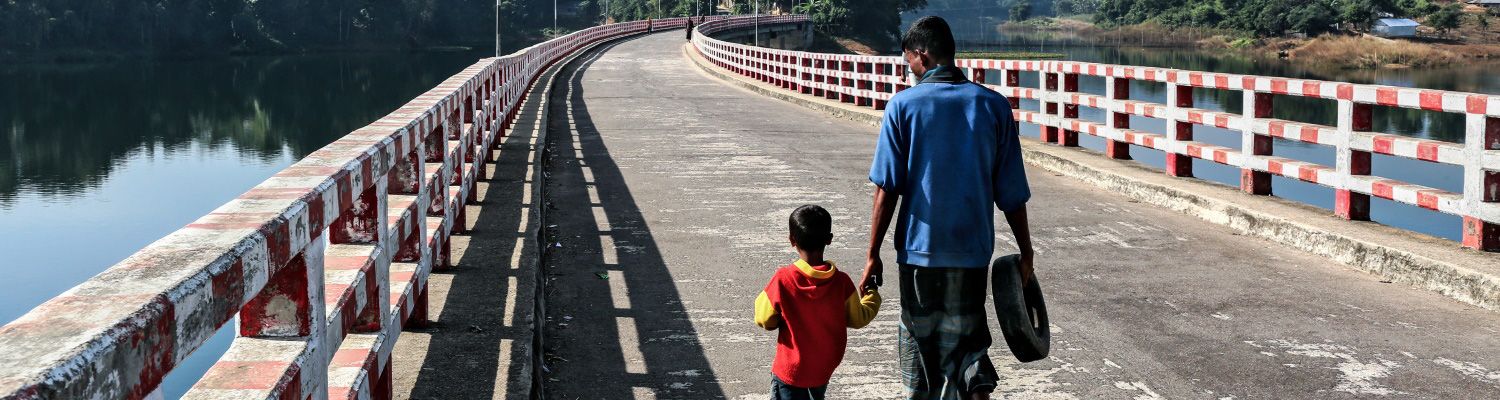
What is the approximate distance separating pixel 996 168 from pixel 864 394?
1340 millimetres

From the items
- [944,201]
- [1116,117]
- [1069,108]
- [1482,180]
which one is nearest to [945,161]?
[944,201]

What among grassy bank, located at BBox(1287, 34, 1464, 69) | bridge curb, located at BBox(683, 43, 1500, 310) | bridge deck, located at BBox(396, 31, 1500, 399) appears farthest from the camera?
grassy bank, located at BBox(1287, 34, 1464, 69)

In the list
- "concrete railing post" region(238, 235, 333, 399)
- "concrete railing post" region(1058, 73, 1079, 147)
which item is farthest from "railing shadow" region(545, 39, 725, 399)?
"concrete railing post" region(1058, 73, 1079, 147)

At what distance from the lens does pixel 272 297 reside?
10.9 feet

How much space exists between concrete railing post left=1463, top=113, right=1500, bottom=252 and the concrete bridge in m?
0.02

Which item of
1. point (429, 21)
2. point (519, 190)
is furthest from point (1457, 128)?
point (429, 21)

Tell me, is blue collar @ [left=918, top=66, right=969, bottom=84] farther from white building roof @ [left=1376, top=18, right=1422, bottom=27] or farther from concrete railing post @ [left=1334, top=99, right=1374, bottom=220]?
white building roof @ [left=1376, top=18, right=1422, bottom=27]

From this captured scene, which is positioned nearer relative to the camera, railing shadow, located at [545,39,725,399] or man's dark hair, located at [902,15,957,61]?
man's dark hair, located at [902,15,957,61]

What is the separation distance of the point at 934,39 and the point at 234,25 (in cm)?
9448

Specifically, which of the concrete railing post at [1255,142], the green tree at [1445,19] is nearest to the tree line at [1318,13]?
the green tree at [1445,19]

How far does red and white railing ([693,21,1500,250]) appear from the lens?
298 inches

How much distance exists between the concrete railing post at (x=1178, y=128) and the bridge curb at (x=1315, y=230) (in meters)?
0.17

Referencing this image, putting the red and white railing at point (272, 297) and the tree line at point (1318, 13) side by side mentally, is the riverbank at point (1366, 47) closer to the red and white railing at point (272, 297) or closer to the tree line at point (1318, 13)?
the tree line at point (1318, 13)

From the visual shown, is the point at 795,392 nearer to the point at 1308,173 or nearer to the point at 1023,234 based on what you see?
the point at 1023,234
